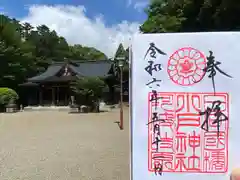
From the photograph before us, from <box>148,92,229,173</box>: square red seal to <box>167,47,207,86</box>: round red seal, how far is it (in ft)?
0.25

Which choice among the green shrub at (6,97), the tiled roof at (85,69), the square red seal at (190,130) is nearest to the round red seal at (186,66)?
the square red seal at (190,130)

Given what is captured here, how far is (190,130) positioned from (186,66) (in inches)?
12.9

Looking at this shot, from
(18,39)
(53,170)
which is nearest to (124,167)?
(53,170)

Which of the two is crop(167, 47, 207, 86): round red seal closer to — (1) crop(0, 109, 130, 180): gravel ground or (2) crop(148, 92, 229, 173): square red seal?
(2) crop(148, 92, 229, 173): square red seal

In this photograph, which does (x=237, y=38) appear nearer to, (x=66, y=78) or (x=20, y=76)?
(x=66, y=78)

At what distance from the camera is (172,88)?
72.4 inches

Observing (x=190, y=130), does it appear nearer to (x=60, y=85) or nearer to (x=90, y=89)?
(x=90, y=89)

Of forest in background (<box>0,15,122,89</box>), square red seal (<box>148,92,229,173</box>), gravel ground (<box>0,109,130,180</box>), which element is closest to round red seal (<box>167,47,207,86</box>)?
square red seal (<box>148,92,229,173</box>)

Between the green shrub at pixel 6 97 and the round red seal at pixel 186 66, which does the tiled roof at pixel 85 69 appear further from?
the round red seal at pixel 186 66

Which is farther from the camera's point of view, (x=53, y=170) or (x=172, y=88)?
(x=53, y=170)

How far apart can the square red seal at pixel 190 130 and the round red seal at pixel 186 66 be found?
8 cm

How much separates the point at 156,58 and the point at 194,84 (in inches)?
9.2

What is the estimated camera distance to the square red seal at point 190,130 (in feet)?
5.97

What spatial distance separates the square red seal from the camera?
1818 mm
